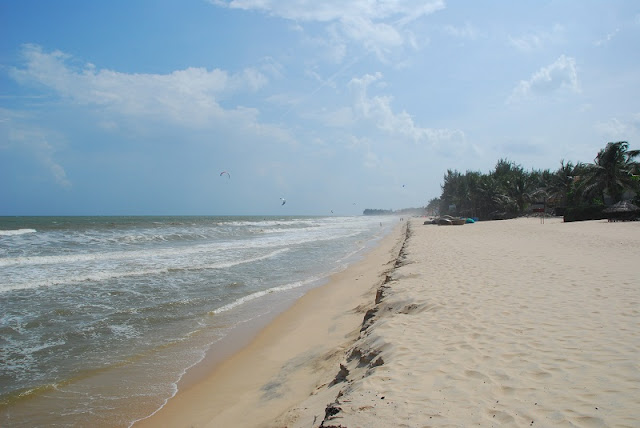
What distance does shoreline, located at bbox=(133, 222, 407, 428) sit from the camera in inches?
176

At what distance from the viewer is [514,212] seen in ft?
178

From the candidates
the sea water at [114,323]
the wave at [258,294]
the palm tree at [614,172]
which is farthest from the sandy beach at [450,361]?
the palm tree at [614,172]

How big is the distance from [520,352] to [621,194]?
1645 inches

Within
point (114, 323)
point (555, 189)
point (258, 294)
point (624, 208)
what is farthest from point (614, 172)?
point (114, 323)

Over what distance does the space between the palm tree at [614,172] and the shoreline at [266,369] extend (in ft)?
122

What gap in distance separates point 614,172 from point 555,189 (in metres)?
16.2

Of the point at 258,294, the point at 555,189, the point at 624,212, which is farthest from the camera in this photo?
the point at 555,189

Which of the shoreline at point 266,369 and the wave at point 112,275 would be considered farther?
the wave at point 112,275

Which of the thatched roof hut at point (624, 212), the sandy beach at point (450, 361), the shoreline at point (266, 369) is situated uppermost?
the thatched roof hut at point (624, 212)

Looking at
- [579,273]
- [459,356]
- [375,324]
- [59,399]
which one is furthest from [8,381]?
[579,273]

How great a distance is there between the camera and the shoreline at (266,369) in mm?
4469

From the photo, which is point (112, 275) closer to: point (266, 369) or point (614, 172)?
point (266, 369)

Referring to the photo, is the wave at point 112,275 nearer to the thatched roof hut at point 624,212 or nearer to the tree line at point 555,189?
the thatched roof hut at point 624,212

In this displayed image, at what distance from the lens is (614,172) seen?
34.7 meters
